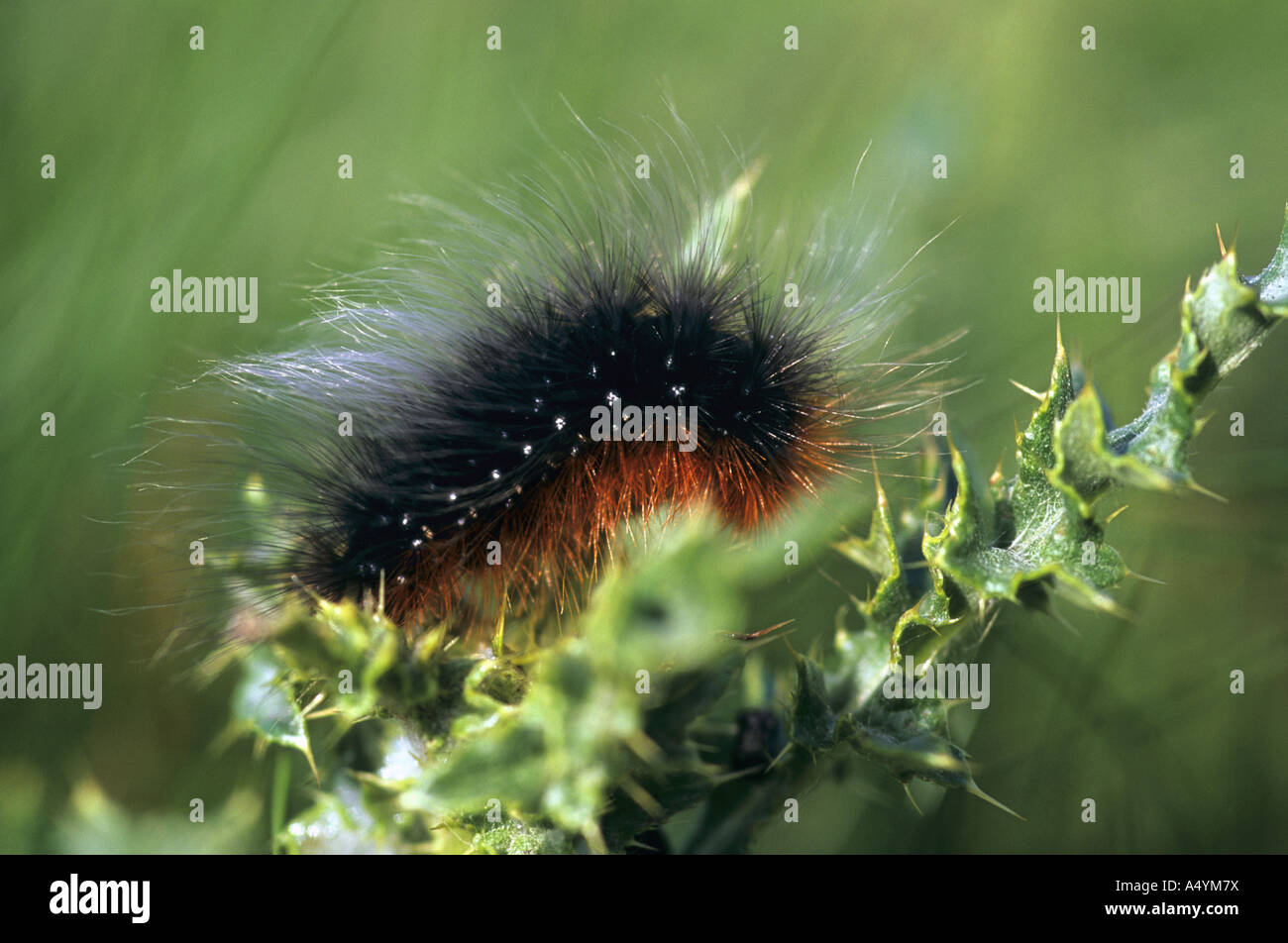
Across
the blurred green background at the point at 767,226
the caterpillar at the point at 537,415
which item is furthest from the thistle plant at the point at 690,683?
the blurred green background at the point at 767,226

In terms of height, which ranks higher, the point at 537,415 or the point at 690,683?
the point at 537,415

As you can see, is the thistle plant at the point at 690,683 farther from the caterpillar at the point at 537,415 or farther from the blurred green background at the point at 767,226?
the blurred green background at the point at 767,226

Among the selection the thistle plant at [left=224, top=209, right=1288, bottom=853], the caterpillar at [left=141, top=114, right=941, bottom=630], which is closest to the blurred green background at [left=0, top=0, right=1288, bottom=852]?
the caterpillar at [left=141, top=114, right=941, bottom=630]

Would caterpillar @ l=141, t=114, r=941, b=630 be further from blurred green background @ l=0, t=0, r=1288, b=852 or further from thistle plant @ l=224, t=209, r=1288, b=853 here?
blurred green background @ l=0, t=0, r=1288, b=852

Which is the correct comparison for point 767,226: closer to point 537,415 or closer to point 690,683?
point 537,415

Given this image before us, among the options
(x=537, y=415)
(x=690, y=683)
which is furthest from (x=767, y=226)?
(x=690, y=683)

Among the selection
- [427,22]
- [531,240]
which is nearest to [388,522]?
[531,240]

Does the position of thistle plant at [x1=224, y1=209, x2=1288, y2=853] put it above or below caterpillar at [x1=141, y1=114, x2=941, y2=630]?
below
